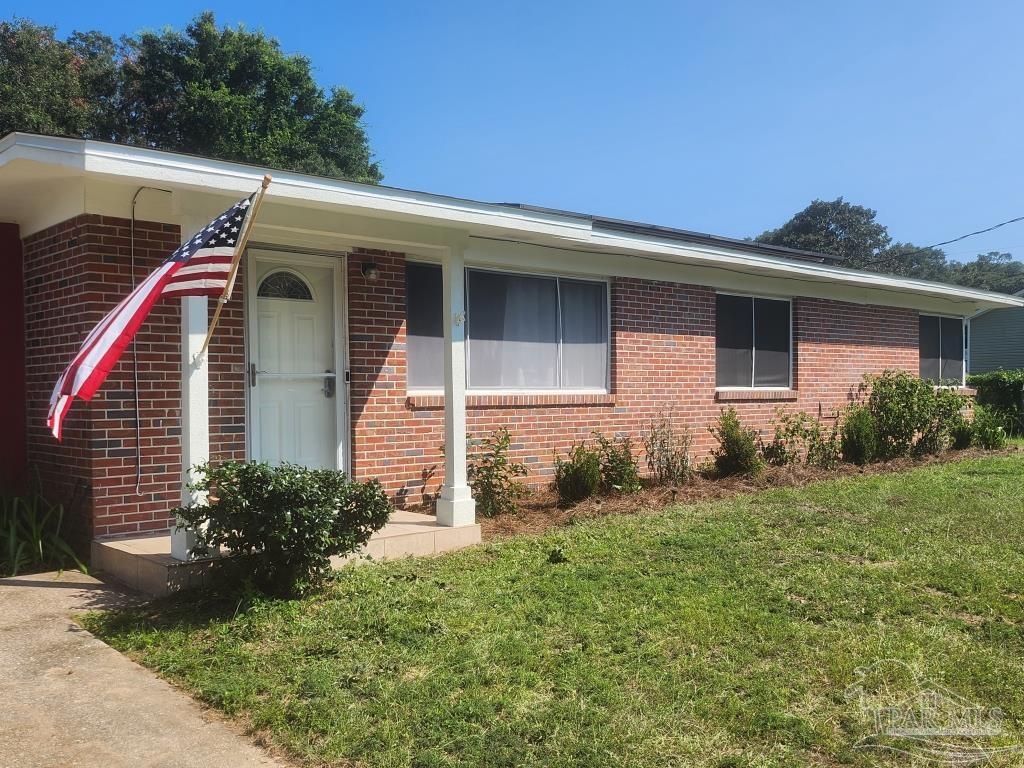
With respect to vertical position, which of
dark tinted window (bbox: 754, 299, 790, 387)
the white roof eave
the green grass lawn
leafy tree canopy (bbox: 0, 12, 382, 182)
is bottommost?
the green grass lawn

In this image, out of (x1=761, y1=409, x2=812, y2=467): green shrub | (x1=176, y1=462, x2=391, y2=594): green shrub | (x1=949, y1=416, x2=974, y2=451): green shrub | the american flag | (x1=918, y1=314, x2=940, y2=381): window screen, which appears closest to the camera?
the american flag

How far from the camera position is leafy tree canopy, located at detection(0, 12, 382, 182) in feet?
81.6

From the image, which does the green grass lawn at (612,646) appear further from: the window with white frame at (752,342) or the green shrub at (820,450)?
the window with white frame at (752,342)

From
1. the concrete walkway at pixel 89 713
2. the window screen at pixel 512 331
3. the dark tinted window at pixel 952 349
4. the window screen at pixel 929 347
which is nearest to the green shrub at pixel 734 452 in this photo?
the window screen at pixel 512 331

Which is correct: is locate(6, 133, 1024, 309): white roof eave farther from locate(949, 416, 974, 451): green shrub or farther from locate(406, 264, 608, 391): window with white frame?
locate(949, 416, 974, 451): green shrub

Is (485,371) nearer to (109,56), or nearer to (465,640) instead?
(465,640)

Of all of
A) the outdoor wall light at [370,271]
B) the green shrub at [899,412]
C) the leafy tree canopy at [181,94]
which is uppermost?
the leafy tree canopy at [181,94]

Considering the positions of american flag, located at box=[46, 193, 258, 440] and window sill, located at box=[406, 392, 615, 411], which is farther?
window sill, located at box=[406, 392, 615, 411]

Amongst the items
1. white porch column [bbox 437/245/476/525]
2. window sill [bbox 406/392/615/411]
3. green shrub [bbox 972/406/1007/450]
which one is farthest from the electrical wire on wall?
green shrub [bbox 972/406/1007/450]

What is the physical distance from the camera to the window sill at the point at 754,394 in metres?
10.6

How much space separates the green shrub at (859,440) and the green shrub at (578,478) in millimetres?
4329

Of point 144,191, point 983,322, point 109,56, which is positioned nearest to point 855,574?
point 144,191

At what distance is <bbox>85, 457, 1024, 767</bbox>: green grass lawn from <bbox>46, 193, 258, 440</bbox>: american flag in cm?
137

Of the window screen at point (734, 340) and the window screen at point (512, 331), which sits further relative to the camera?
the window screen at point (734, 340)
